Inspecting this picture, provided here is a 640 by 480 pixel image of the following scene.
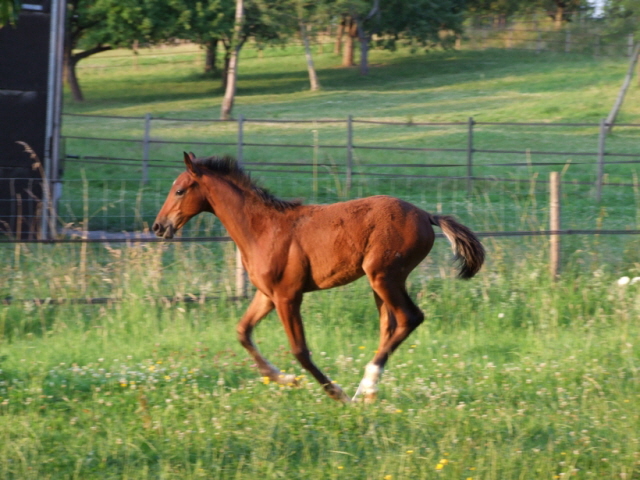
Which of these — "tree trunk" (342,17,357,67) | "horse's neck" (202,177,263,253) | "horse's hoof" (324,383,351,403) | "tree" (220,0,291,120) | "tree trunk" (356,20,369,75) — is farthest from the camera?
"tree trunk" (342,17,357,67)

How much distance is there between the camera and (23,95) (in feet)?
35.2

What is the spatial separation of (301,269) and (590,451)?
2095 mm

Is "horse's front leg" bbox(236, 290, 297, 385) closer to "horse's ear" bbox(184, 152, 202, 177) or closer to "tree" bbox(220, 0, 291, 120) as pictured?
"horse's ear" bbox(184, 152, 202, 177)

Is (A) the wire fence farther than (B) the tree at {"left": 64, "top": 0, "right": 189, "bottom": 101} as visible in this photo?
No

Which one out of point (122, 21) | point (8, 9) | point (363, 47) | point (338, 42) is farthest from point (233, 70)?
point (8, 9)

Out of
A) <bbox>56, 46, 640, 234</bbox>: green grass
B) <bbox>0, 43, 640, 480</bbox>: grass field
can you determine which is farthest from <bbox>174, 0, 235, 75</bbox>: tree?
<bbox>0, 43, 640, 480</bbox>: grass field

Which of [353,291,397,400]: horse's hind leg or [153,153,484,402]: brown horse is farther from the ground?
[153,153,484,402]: brown horse

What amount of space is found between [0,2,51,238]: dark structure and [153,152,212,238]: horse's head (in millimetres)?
6028

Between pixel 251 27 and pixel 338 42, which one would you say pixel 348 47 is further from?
pixel 251 27

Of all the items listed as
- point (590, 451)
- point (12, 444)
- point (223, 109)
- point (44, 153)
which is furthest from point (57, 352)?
point (223, 109)

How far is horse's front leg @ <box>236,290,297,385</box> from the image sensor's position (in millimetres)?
5203

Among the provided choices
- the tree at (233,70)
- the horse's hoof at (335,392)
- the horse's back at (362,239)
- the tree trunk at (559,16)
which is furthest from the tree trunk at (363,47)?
the horse's hoof at (335,392)

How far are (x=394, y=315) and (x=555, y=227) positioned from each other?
307cm

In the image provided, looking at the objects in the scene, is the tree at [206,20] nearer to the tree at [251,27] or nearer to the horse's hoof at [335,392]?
the tree at [251,27]
